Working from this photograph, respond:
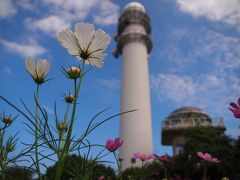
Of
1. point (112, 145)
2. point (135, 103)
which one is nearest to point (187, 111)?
point (135, 103)

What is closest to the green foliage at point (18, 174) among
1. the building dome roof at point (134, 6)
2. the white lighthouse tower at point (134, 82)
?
the white lighthouse tower at point (134, 82)

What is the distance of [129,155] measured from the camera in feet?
67.8

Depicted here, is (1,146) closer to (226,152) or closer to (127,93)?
(226,152)

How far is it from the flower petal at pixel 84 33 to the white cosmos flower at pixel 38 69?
0.19 meters

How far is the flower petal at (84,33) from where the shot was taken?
1.31 metres

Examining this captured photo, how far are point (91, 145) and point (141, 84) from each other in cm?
2229

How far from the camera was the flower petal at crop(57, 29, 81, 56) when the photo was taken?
1.30m

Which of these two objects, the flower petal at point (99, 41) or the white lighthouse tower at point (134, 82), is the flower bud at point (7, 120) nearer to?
the flower petal at point (99, 41)

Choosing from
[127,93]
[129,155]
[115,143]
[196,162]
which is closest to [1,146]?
[115,143]

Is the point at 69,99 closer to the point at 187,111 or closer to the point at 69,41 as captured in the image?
the point at 69,41

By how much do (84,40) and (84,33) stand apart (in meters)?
0.03

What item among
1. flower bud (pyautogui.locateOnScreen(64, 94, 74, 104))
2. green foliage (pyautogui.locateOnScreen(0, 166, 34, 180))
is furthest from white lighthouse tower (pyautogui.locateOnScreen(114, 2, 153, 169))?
flower bud (pyautogui.locateOnScreen(64, 94, 74, 104))

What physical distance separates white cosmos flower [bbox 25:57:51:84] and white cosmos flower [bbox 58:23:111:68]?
5.7 inches

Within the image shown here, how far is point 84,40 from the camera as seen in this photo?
132 cm
